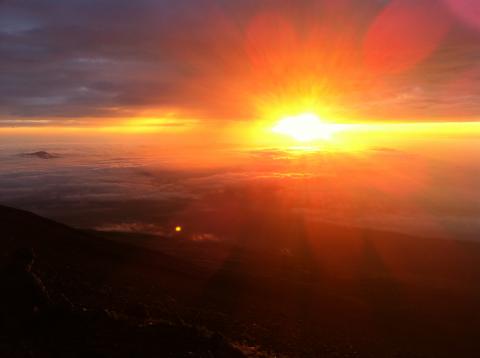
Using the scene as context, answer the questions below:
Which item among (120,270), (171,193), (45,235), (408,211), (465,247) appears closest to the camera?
(120,270)

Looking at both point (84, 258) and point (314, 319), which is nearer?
point (314, 319)

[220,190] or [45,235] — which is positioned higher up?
[45,235]

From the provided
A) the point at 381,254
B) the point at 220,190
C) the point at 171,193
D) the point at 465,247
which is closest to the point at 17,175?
the point at 171,193

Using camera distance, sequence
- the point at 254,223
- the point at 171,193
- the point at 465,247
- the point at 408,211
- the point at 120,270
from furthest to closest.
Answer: the point at 171,193 → the point at 408,211 → the point at 254,223 → the point at 465,247 → the point at 120,270

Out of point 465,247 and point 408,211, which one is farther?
point 408,211

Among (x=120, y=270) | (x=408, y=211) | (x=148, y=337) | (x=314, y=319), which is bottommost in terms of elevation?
(x=408, y=211)

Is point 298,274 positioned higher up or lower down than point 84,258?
lower down

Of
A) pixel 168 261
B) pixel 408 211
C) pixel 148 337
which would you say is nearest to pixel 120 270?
pixel 168 261

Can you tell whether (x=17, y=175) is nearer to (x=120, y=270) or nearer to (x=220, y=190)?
(x=220, y=190)

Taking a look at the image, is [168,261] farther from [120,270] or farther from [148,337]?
[148,337]
